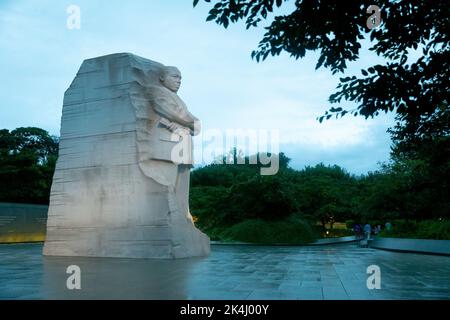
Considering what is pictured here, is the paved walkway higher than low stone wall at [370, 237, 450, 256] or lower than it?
higher

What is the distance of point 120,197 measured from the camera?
12.3 m

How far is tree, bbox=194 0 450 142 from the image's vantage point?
5.05 m

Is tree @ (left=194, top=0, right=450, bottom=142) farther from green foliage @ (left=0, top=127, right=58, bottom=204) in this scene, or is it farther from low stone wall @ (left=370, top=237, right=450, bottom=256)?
green foliage @ (left=0, top=127, right=58, bottom=204)

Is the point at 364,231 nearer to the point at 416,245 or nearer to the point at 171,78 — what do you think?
the point at 416,245

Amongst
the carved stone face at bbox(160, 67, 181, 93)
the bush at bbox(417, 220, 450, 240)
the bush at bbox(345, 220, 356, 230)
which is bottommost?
the bush at bbox(345, 220, 356, 230)

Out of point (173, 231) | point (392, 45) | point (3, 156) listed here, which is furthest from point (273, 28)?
point (3, 156)

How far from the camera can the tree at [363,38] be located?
199 inches

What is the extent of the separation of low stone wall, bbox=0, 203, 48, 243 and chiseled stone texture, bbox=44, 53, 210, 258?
42.6 ft

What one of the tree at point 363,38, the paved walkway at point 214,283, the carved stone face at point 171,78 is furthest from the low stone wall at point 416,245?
the tree at point 363,38

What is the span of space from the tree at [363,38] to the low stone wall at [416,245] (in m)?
12.1

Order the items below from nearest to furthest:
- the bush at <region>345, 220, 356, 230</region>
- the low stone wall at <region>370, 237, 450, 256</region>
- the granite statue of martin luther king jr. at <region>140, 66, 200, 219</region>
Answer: the granite statue of martin luther king jr. at <region>140, 66, 200, 219</region>, the low stone wall at <region>370, 237, 450, 256</region>, the bush at <region>345, 220, 356, 230</region>

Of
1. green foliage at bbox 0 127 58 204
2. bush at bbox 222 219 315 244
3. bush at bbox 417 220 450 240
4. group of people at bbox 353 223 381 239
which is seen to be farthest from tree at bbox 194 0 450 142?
green foliage at bbox 0 127 58 204

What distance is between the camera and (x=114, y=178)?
1248 centimetres
